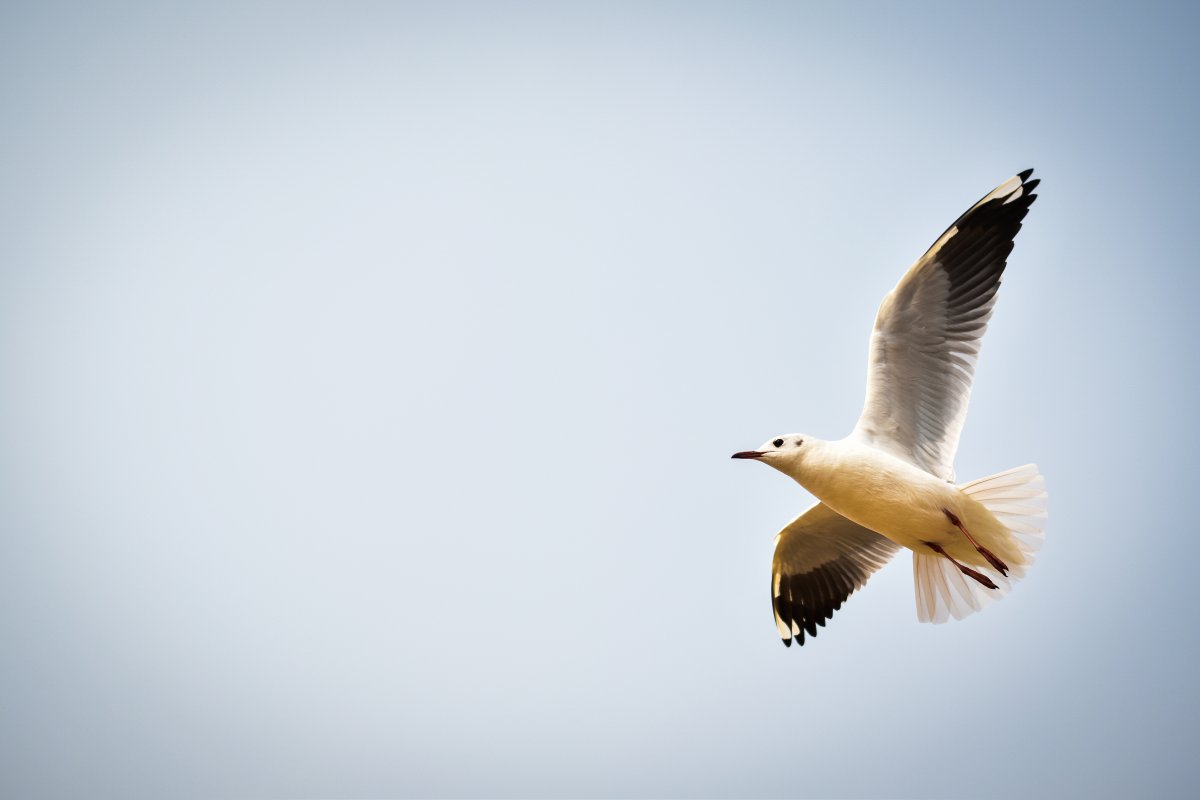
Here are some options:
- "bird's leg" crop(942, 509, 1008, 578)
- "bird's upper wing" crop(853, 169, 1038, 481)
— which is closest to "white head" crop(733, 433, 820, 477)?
"bird's upper wing" crop(853, 169, 1038, 481)

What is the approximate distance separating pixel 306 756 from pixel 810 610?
35632 millimetres

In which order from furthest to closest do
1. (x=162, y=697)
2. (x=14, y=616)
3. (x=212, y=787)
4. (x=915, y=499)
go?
(x=14, y=616) < (x=162, y=697) < (x=212, y=787) < (x=915, y=499)

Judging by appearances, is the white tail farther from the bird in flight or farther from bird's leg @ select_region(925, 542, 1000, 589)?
bird's leg @ select_region(925, 542, 1000, 589)

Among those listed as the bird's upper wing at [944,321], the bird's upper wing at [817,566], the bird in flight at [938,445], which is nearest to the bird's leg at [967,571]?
the bird in flight at [938,445]

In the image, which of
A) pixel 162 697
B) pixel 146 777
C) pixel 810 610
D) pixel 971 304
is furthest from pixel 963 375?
pixel 162 697

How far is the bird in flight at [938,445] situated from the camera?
190 inches

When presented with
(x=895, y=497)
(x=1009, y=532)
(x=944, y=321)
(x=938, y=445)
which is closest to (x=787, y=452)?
(x=895, y=497)

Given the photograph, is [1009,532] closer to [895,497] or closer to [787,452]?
[895,497]

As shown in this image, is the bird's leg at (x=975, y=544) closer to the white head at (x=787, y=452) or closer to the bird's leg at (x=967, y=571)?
the bird's leg at (x=967, y=571)

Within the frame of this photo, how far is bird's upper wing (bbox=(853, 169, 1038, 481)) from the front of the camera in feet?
15.8

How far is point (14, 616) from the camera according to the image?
45969 mm

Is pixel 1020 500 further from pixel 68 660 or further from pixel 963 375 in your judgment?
pixel 68 660

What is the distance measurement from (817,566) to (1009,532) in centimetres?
134

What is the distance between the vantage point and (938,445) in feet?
16.8
